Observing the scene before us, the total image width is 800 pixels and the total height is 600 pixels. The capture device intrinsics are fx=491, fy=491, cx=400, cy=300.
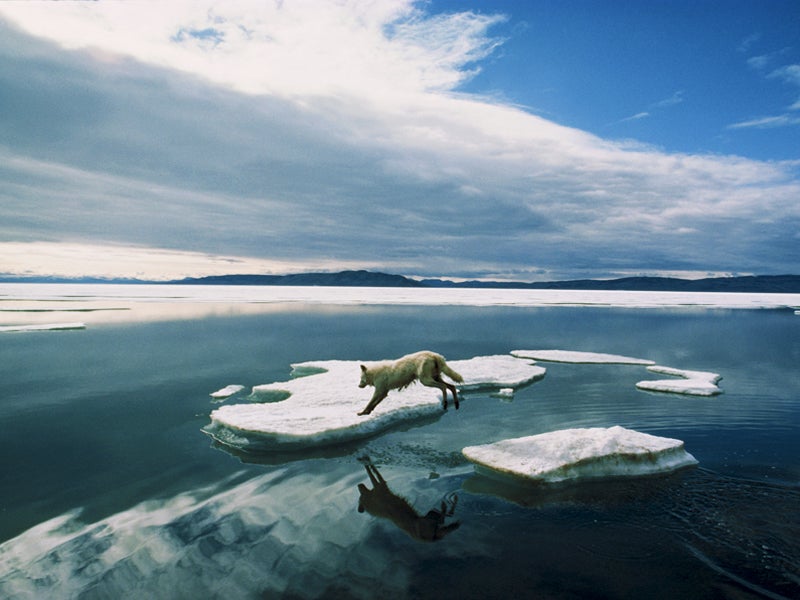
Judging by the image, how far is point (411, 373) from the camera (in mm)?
10102

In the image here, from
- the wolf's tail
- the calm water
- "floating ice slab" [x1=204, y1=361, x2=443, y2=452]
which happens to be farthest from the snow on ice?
the wolf's tail

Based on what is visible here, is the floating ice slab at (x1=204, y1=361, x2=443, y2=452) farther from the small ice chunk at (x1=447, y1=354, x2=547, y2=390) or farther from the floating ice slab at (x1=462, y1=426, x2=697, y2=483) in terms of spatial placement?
the floating ice slab at (x1=462, y1=426, x2=697, y2=483)

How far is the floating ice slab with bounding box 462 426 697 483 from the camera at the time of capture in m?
8.48

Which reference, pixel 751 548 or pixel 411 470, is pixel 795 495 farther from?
pixel 411 470

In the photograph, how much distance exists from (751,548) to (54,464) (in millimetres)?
11846

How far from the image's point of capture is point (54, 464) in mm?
9703

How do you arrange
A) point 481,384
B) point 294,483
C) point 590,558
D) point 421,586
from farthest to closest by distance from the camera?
point 481,384, point 294,483, point 590,558, point 421,586

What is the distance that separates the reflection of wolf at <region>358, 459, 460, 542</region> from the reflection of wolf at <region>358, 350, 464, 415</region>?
2.20 meters

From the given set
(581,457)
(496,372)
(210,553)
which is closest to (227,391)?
(496,372)

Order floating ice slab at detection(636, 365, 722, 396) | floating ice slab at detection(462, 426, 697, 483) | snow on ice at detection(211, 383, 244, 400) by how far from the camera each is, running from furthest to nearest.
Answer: floating ice slab at detection(636, 365, 722, 396) → snow on ice at detection(211, 383, 244, 400) → floating ice slab at detection(462, 426, 697, 483)

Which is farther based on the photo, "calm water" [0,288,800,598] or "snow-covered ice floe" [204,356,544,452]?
"snow-covered ice floe" [204,356,544,452]

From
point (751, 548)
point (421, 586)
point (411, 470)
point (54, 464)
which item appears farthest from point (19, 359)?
point (751, 548)

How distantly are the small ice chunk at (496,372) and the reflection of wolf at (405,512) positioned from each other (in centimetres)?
788

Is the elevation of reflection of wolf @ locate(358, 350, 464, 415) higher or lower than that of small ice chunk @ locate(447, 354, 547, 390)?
higher
